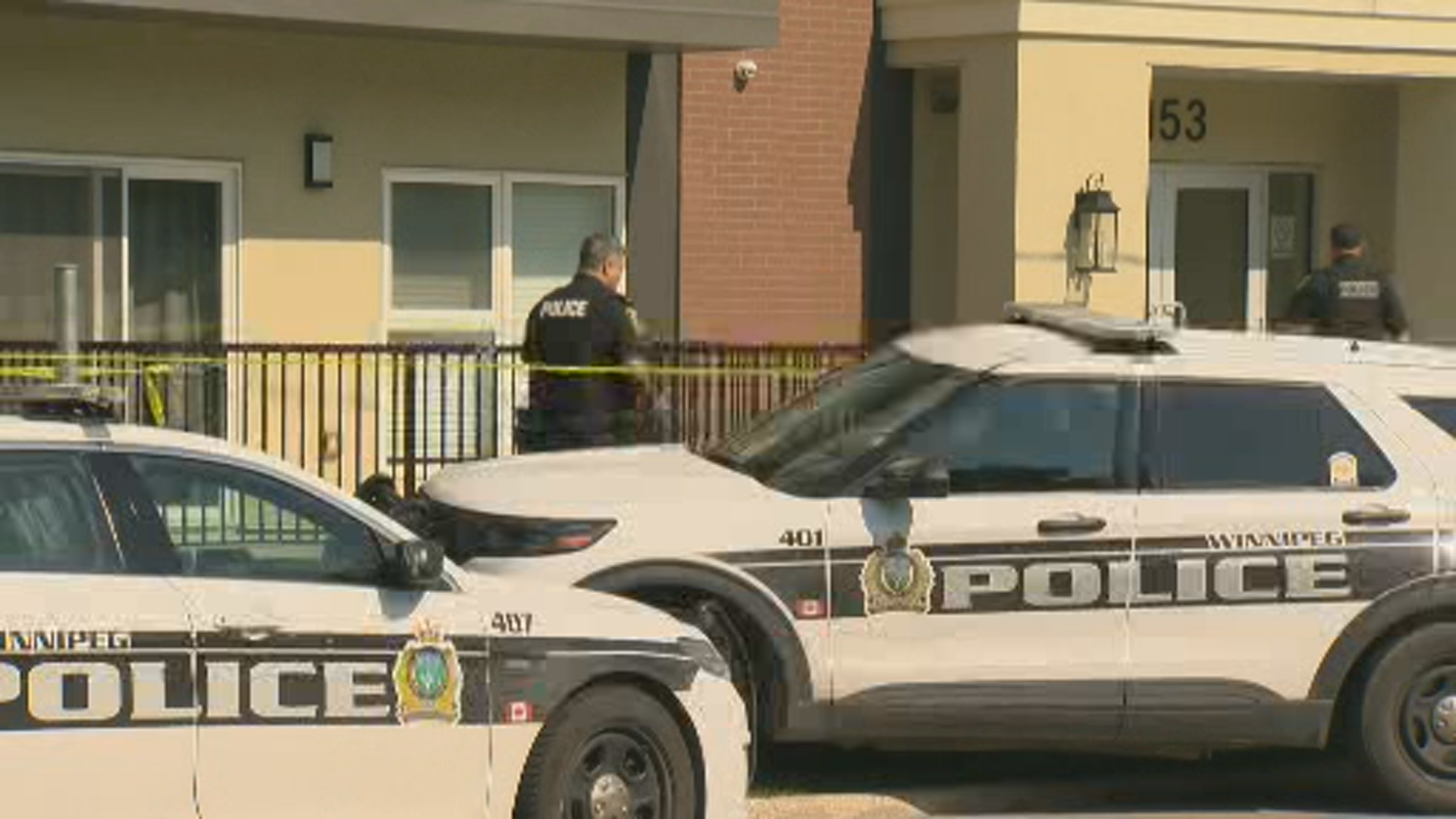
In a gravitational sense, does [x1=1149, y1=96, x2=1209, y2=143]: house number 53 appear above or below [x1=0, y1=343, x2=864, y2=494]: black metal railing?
above

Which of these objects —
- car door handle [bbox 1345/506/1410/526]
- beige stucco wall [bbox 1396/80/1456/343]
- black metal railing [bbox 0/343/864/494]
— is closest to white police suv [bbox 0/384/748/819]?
car door handle [bbox 1345/506/1410/526]

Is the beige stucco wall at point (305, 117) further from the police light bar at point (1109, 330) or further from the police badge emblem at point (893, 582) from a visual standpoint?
the police badge emblem at point (893, 582)

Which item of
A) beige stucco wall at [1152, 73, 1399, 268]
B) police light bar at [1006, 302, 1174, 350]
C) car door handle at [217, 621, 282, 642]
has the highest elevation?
beige stucco wall at [1152, 73, 1399, 268]

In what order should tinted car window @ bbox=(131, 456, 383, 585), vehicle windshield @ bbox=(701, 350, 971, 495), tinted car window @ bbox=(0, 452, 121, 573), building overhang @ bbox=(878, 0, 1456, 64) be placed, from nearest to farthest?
tinted car window @ bbox=(0, 452, 121, 573)
tinted car window @ bbox=(131, 456, 383, 585)
vehicle windshield @ bbox=(701, 350, 971, 495)
building overhang @ bbox=(878, 0, 1456, 64)

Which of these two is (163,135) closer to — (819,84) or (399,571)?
(819,84)

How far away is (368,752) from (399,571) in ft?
1.80

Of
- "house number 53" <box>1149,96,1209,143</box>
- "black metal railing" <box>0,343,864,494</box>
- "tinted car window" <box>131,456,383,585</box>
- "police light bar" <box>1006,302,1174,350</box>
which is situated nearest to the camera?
"tinted car window" <box>131,456,383,585</box>

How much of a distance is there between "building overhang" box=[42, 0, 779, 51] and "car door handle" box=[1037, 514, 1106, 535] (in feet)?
21.2

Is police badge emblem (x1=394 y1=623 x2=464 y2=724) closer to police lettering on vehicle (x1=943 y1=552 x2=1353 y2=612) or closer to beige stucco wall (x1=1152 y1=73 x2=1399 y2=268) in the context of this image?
police lettering on vehicle (x1=943 y1=552 x2=1353 y2=612)

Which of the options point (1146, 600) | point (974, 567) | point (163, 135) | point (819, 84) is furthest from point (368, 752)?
point (819, 84)

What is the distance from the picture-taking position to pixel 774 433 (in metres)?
9.81

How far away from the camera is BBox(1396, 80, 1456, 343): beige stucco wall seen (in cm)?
1797

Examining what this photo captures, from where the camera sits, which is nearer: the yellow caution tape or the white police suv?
the white police suv

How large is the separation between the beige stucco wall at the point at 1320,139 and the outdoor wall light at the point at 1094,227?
2.23 m
